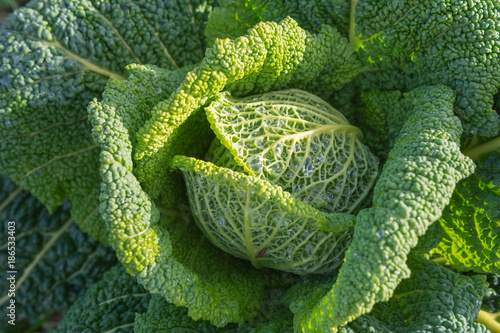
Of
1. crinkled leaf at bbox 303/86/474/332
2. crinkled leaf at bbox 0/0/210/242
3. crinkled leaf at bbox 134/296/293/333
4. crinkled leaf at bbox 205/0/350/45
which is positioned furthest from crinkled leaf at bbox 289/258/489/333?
crinkled leaf at bbox 0/0/210/242

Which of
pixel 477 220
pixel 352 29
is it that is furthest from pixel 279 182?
pixel 477 220

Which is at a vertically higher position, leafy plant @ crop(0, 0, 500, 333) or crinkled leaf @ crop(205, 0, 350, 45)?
crinkled leaf @ crop(205, 0, 350, 45)

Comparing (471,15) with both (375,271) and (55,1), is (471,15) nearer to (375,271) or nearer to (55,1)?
(375,271)

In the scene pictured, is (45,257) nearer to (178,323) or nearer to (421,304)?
(178,323)

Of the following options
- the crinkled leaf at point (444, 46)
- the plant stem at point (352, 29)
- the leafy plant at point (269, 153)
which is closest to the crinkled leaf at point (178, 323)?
the leafy plant at point (269, 153)

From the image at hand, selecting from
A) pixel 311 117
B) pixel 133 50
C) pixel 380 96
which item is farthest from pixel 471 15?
pixel 133 50

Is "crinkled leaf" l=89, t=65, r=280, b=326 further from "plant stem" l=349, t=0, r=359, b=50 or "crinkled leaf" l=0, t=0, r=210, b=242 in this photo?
"plant stem" l=349, t=0, r=359, b=50
